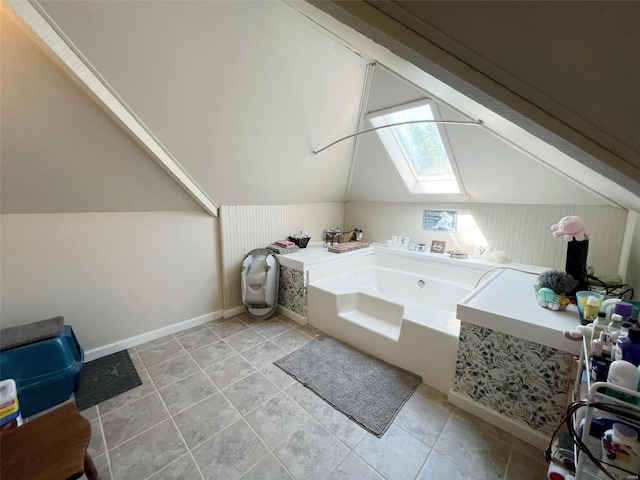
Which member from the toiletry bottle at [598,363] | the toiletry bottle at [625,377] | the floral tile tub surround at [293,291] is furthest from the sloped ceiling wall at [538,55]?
the floral tile tub surround at [293,291]

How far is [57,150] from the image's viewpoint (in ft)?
5.97

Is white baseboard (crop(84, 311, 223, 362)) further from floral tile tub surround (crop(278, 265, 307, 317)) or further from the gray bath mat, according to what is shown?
the gray bath mat

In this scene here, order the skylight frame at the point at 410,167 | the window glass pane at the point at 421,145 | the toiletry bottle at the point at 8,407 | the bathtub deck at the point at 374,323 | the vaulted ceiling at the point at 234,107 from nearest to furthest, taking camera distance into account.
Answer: the vaulted ceiling at the point at 234,107
the toiletry bottle at the point at 8,407
the bathtub deck at the point at 374,323
the skylight frame at the point at 410,167
the window glass pane at the point at 421,145

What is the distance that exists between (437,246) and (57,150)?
12.5 ft

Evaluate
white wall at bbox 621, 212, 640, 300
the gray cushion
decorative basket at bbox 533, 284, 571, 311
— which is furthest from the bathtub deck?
the gray cushion

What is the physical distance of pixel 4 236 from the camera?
6.38 ft

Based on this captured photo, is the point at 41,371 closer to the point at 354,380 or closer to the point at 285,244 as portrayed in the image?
the point at 354,380

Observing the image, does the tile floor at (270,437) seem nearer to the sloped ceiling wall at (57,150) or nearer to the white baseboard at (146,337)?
the white baseboard at (146,337)

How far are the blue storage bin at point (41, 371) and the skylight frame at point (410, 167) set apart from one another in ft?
11.2

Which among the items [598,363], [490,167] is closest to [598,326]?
[598,363]

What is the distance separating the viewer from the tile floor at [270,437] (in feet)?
4.65

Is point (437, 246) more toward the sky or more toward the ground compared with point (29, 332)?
more toward the sky

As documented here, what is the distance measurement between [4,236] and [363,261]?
3441 millimetres

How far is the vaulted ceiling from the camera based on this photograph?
1.03 metres
